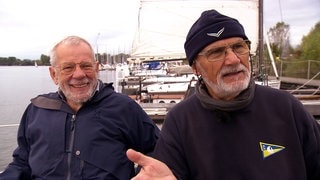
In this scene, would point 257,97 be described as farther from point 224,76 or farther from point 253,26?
point 253,26

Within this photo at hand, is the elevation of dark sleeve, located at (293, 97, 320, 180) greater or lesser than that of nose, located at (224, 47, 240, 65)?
lesser

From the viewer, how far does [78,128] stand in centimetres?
272

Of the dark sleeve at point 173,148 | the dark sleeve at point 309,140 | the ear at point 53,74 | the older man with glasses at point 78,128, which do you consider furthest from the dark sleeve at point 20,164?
the dark sleeve at point 309,140

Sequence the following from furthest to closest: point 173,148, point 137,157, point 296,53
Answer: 1. point 296,53
2. point 173,148
3. point 137,157

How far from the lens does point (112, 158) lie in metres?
2.71

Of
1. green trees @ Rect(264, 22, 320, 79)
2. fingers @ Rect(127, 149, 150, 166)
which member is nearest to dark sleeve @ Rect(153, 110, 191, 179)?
fingers @ Rect(127, 149, 150, 166)

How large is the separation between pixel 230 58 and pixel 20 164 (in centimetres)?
185

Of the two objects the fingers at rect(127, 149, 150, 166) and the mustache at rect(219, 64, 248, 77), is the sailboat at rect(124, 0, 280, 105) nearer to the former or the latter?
the mustache at rect(219, 64, 248, 77)

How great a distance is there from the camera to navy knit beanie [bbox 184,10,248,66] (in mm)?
2029

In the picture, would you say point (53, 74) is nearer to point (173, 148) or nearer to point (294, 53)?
point (173, 148)

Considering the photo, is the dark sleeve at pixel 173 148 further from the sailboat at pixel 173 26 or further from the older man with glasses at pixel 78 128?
the sailboat at pixel 173 26

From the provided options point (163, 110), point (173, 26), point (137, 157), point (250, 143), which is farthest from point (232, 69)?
point (173, 26)

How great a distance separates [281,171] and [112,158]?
1.29m

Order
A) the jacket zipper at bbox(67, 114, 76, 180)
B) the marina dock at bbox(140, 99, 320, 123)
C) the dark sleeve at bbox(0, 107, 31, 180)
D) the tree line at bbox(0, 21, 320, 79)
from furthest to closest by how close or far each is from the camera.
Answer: the tree line at bbox(0, 21, 320, 79)
the marina dock at bbox(140, 99, 320, 123)
the dark sleeve at bbox(0, 107, 31, 180)
the jacket zipper at bbox(67, 114, 76, 180)
